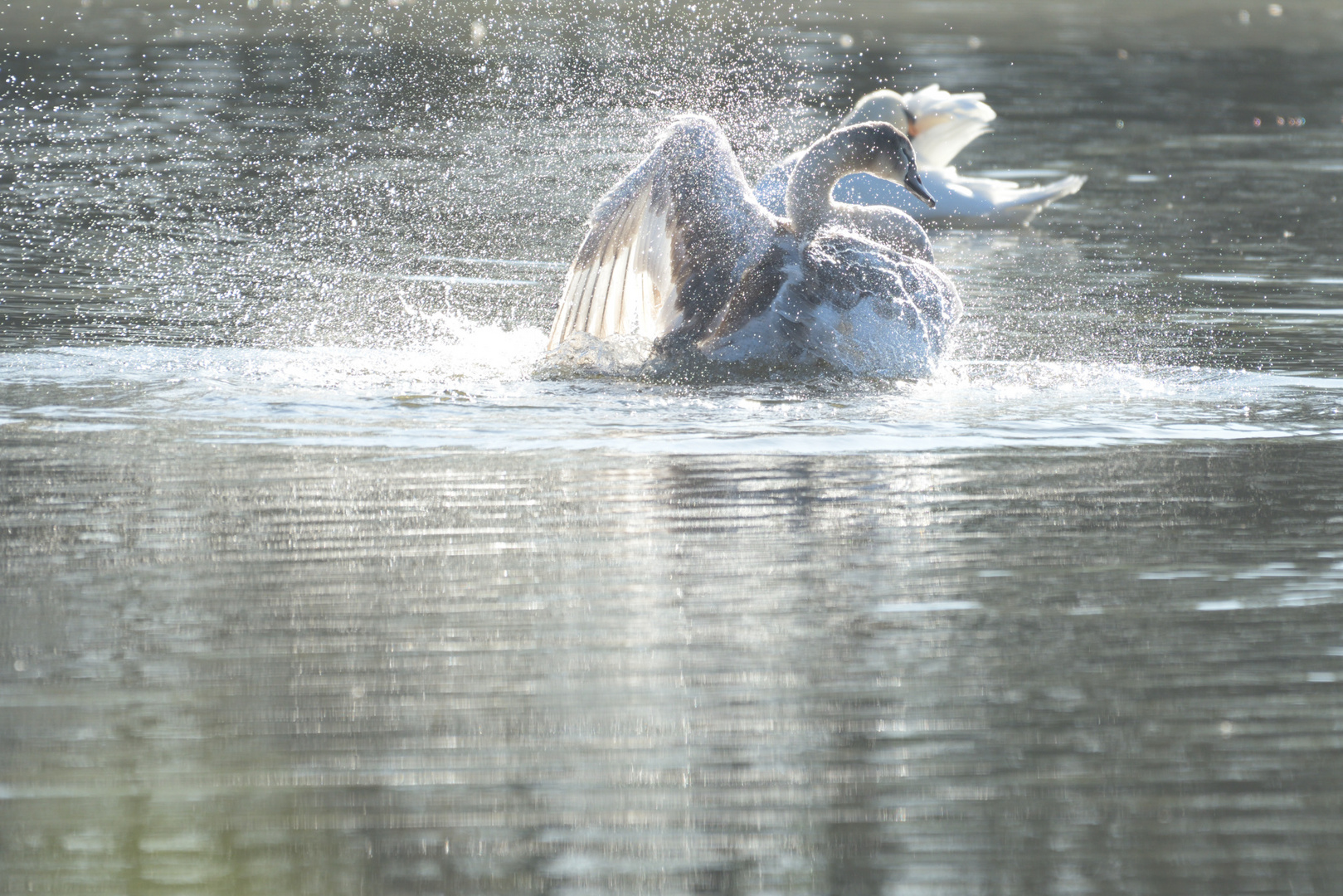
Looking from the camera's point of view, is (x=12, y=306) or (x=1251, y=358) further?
(x=12, y=306)

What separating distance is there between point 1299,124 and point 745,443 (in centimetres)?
1492

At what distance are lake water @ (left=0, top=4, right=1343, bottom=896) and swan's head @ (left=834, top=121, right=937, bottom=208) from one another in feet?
2.97

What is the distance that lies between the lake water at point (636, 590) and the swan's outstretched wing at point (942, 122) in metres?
3.46

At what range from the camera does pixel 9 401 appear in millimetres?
7355

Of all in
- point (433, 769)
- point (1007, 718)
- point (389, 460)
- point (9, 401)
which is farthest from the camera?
point (9, 401)

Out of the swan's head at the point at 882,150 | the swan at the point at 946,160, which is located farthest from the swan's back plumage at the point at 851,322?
the swan at the point at 946,160

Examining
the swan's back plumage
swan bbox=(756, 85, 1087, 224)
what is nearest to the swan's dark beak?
the swan's back plumage

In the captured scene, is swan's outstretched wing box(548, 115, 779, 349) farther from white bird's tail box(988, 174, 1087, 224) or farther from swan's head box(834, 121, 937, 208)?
white bird's tail box(988, 174, 1087, 224)

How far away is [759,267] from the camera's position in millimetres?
8734

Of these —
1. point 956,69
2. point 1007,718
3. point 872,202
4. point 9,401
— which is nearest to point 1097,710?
point 1007,718

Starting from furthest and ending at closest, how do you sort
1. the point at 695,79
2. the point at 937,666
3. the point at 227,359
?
the point at 695,79 → the point at 227,359 → the point at 937,666

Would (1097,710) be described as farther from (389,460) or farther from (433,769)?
(389,460)

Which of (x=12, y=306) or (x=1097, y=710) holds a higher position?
Result: (x=12, y=306)

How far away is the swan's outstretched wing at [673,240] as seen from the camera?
8953mm
